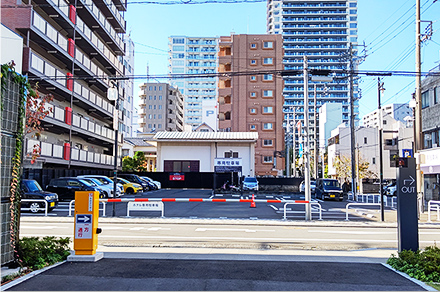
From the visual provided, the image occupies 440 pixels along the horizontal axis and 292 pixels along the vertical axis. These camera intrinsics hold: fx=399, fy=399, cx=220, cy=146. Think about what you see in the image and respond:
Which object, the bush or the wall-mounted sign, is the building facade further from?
the bush

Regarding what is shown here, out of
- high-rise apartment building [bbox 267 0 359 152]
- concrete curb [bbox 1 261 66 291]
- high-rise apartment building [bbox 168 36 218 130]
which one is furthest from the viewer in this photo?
high-rise apartment building [bbox 168 36 218 130]

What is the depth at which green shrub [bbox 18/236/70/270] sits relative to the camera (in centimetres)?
752

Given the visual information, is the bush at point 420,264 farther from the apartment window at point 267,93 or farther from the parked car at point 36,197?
the apartment window at point 267,93

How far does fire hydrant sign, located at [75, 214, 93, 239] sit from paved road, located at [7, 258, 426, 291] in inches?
27.4

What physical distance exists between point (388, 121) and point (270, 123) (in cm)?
2966

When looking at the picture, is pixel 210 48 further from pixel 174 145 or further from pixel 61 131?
pixel 61 131

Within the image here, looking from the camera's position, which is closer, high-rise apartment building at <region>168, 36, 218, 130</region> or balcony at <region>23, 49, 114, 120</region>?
balcony at <region>23, 49, 114, 120</region>

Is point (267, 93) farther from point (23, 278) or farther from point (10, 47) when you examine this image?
point (23, 278)

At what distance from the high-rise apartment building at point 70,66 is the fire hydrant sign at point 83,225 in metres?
14.2

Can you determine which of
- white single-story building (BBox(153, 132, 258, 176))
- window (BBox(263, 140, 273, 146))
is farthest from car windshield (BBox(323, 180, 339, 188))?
window (BBox(263, 140, 273, 146))

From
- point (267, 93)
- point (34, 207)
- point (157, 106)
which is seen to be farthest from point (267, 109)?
point (34, 207)

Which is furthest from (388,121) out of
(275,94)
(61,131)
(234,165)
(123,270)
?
(123,270)

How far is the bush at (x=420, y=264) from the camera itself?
23.2ft

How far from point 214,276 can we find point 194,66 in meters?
141
